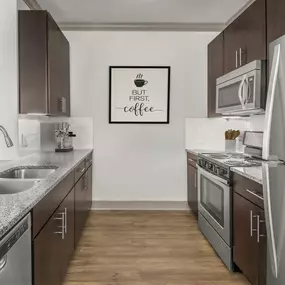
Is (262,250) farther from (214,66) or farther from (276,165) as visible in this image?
(214,66)

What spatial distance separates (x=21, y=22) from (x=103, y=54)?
5.86ft

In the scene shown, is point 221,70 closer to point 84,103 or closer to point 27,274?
point 84,103

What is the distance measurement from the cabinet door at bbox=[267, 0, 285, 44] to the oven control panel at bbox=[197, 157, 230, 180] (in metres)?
1.09

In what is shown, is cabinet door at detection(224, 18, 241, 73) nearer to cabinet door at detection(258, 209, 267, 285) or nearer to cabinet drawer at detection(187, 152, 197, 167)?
cabinet drawer at detection(187, 152, 197, 167)

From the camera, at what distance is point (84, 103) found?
5066 mm

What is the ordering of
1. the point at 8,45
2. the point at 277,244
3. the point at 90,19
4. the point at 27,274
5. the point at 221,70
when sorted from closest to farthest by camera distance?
1. the point at 27,274
2. the point at 277,244
3. the point at 8,45
4. the point at 221,70
5. the point at 90,19

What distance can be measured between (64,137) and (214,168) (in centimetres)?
219

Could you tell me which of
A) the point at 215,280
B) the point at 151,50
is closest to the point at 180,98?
the point at 151,50

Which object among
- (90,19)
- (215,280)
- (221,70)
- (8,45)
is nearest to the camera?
(215,280)

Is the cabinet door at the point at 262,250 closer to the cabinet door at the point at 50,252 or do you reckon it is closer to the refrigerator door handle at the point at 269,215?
the refrigerator door handle at the point at 269,215

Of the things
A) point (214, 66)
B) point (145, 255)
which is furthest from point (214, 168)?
point (214, 66)

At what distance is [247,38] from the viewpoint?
321cm

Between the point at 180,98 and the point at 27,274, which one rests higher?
the point at 180,98

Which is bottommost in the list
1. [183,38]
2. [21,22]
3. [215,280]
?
[215,280]
